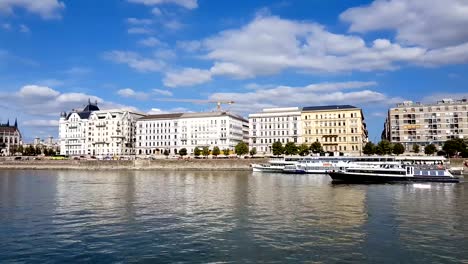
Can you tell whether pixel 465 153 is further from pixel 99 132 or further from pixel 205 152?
pixel 99 132

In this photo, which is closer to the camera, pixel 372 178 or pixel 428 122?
pixel 372 178

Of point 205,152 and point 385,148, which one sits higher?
point 385,148

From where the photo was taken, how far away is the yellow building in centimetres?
13238

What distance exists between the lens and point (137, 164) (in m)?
124

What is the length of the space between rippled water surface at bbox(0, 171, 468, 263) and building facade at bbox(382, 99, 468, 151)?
102141 millimetres

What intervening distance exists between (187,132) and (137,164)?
32.9 meters

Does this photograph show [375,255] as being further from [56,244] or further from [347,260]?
[56,244]

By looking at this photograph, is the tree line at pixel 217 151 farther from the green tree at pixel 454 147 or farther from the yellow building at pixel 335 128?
the green tree at pixel 454 147

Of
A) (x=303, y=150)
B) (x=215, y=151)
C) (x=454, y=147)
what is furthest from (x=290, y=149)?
(x=454, y=147)

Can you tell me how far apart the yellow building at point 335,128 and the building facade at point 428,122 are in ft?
44.5

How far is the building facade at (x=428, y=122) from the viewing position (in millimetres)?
130750

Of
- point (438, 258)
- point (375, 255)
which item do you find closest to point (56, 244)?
point (375, 255)

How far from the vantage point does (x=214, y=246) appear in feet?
69.6

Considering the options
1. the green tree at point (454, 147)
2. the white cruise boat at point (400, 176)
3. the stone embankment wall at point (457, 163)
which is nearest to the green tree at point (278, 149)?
the green tree at point (454, 147)
